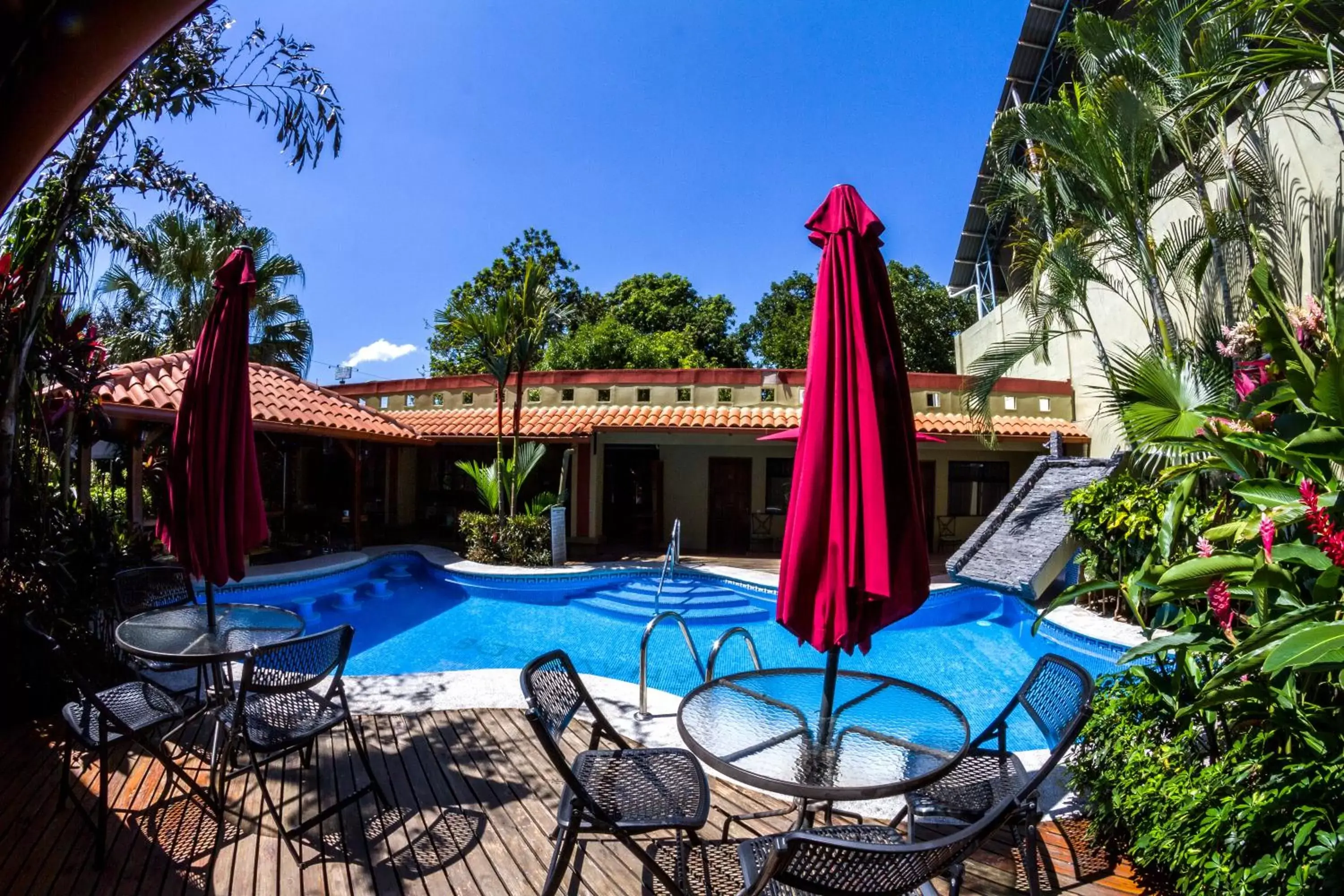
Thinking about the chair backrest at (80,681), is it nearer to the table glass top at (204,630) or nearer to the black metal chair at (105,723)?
the black metal chair at (105,723)

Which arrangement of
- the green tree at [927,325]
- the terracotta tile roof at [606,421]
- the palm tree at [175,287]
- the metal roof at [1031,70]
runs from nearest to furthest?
the terracotta tile roof at [606,421] → the palm tree at [175,287] → the metal roof at [1031,70] → the green tree at [927,325]

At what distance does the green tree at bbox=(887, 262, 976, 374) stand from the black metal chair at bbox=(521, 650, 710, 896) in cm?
2493

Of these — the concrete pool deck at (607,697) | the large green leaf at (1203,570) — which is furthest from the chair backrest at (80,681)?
the large green leaf at (1203,570)

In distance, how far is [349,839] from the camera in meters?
3.10

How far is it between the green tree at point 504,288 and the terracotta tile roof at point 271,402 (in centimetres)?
1400

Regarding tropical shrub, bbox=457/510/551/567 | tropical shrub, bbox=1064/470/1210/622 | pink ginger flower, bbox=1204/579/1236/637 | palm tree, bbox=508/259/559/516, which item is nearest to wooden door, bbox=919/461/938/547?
tropical shrub, bbox=1064/470/1210/622

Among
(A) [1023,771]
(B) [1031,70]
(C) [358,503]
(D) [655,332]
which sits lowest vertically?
(A) [1023,771]

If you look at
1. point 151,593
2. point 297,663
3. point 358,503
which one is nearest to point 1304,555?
point 297,663

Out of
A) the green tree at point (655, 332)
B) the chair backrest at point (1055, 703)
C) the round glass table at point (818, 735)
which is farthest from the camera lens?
the green tree at point (655, 332)

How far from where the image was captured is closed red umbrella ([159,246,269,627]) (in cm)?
380

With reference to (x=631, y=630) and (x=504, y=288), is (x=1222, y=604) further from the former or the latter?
(x=504, y=288)

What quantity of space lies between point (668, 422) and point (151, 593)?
9536 millimetres

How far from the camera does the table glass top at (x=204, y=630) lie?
3.59 metres

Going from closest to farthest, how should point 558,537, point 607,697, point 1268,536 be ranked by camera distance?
point 1268,536, point 607,697, point 558,537
